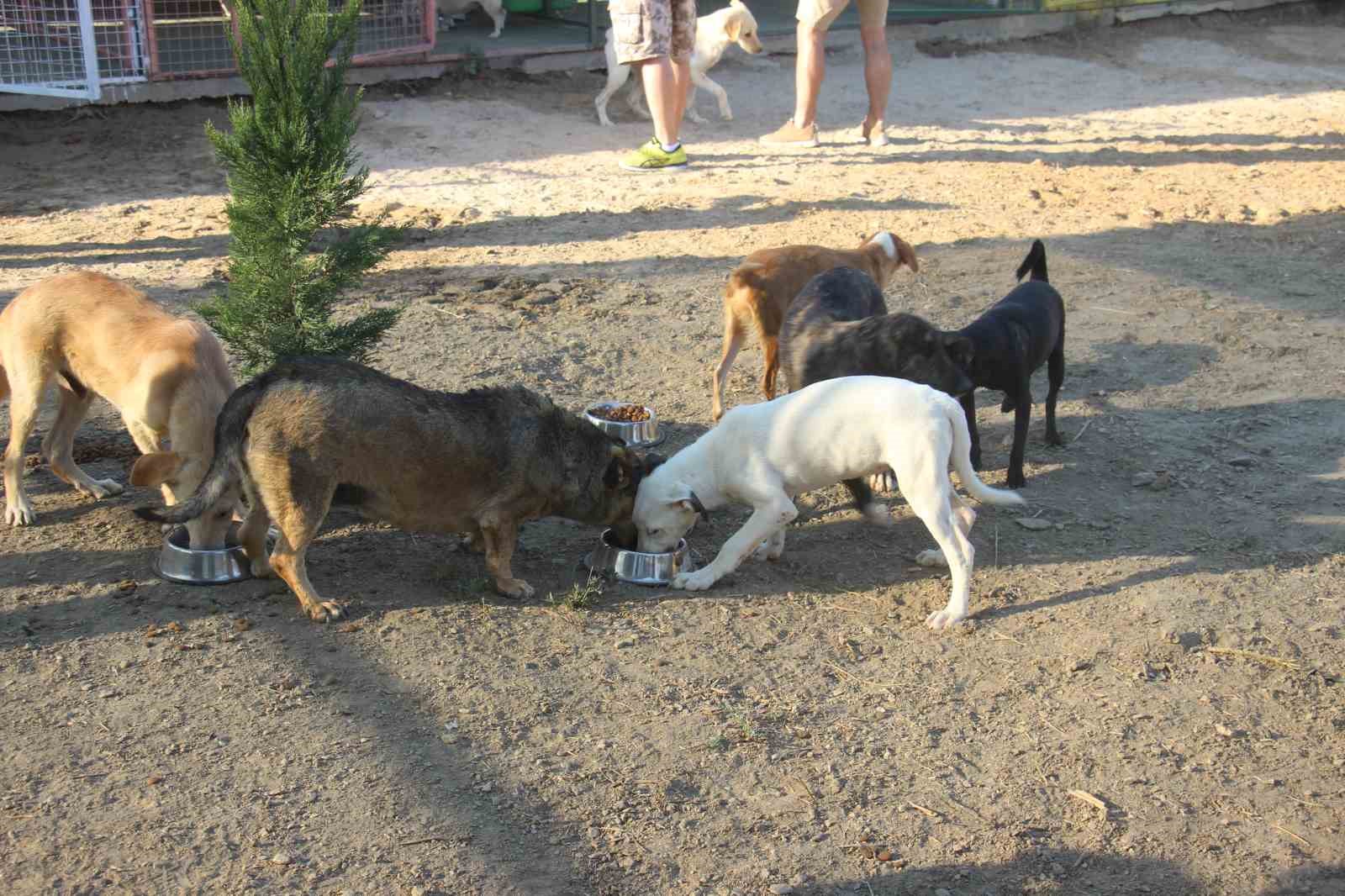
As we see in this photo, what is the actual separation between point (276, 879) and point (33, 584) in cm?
220

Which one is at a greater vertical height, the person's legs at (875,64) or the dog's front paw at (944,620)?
the person's legs at (875,64)

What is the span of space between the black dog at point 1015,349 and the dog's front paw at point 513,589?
7.06 feet

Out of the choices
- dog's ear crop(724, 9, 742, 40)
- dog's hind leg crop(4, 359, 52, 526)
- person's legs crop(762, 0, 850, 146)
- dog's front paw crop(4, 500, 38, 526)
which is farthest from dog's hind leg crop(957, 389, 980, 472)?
dog's ear crop(724, 9, 742, 40)

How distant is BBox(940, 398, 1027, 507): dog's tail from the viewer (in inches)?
204

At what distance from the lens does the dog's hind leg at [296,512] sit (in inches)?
189

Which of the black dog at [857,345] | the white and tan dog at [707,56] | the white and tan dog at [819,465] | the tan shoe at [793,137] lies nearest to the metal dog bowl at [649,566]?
the white and tan dog at [819,465]

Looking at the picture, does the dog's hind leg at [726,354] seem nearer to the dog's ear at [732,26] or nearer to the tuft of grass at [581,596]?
the tuft of grass at [581,596]

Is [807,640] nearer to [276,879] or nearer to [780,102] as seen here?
[276,879]

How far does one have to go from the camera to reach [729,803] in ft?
13.2

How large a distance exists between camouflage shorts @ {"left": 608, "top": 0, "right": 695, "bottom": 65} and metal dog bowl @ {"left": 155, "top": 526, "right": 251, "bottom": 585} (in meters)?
6.43

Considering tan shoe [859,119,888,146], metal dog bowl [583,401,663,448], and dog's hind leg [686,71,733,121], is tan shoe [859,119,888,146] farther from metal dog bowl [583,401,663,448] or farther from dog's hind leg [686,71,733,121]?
metal dog bowl [583,401,663,448]

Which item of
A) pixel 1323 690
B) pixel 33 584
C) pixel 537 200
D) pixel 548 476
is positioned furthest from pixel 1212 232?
pixel 33 584

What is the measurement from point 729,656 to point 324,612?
4.98 ft

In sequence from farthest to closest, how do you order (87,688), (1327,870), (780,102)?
1. (780,102)
2. (87,688)
3. (1327,870)
